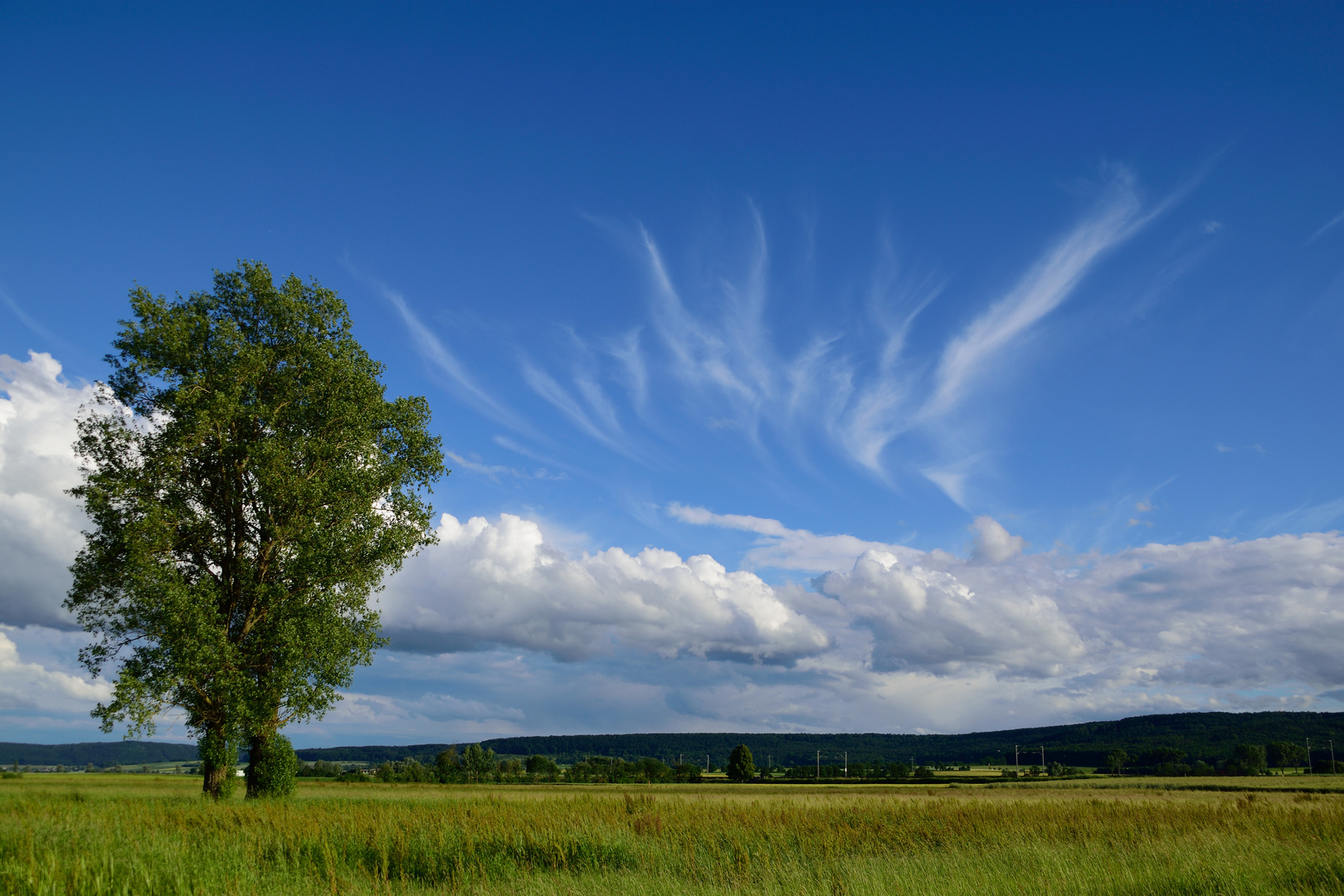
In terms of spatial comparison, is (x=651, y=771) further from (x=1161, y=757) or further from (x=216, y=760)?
(x=1161, y=757)

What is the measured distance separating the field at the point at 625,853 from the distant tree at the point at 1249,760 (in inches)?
7628

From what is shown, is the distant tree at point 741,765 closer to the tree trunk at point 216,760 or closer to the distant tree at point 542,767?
the distant tree at point 542,767

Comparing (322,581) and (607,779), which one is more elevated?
(322,581)

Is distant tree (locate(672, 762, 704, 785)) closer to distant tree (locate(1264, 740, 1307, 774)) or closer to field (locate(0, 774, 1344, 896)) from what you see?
field (locate(0, 774, 1344, 896))

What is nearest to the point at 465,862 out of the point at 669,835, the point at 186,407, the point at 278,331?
the point at 669,835

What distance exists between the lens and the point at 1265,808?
26531 millimetres

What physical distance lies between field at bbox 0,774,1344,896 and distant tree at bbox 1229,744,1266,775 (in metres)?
194

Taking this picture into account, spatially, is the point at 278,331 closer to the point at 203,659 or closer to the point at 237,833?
the point at 203,659

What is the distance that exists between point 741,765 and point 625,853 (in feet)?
437

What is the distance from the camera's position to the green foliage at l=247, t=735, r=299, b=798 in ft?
93.9

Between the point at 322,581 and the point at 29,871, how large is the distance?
65.9 feet

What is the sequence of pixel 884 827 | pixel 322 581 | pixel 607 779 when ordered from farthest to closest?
1. pixel 607 779
2. pixel 322 581
3. pixel 884 827

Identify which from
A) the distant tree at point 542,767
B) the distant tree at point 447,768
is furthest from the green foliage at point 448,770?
the distant tree at point 542,767

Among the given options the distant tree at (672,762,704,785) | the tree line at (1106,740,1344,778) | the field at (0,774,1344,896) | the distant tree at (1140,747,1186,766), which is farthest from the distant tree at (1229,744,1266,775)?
the field at (0,774,1344,896)
